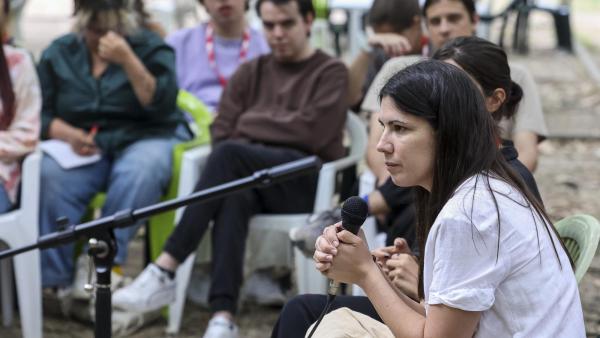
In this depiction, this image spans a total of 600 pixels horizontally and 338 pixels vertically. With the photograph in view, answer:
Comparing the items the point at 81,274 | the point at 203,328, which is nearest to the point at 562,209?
the point at 203,328

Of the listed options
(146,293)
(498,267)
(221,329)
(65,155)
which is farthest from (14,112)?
(498,267)

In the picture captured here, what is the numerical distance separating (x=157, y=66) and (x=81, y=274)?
97 centimetres

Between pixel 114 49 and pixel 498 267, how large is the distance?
2.66 meters

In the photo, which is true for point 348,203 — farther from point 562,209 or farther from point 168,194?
point 562,209

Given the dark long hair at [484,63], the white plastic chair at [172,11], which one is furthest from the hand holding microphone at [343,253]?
the white plastic chair at [172,11]

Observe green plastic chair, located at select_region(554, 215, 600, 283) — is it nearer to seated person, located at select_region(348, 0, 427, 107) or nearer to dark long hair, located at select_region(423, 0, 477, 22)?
dark long hair, located at select_region(423, 0, 477, 22)

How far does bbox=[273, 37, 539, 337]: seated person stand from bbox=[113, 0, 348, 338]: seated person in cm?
129

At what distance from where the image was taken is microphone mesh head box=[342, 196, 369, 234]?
2.16 m

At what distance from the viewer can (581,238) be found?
287cm

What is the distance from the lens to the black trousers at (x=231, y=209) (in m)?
4.05

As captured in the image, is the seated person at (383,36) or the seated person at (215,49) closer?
the seated person at (383,36)

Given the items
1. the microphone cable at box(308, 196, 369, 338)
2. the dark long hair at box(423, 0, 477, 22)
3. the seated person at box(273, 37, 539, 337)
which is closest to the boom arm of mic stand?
the seated person at box(273, 37, 539, 337)

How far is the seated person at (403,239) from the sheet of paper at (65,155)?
1.92 metres

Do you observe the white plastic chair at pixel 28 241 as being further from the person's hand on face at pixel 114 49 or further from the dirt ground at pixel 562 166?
the person's hand on face at pixel 114 49
